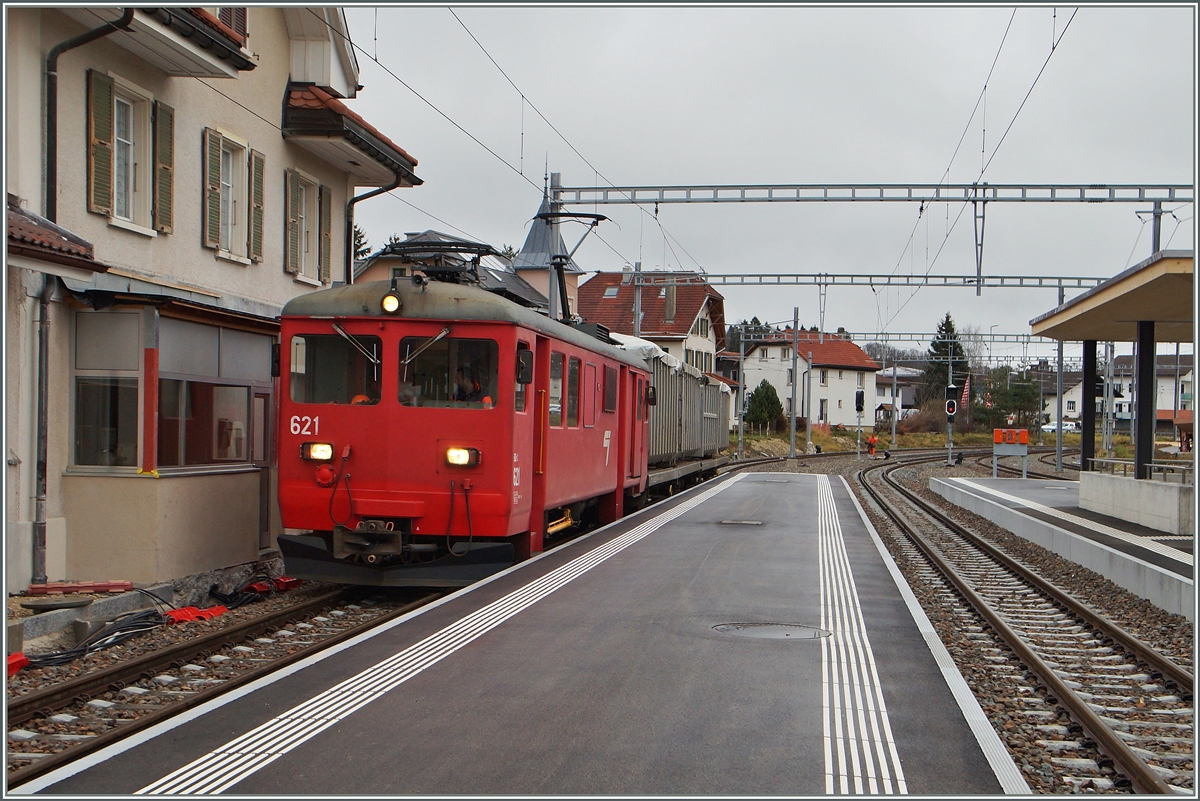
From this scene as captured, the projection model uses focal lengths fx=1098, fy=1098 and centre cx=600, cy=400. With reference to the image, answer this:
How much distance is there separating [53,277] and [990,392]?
73341 mm

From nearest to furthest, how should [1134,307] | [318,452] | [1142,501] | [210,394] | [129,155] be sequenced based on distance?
[318,452] → [129,155] → [210,394] → [1142,501] → [1134,307]

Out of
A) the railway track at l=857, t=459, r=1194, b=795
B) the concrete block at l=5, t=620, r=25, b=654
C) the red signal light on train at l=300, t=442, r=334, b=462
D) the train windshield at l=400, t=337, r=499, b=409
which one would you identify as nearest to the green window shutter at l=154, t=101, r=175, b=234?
the red signal light on train at l=300, t=442, r=334, b=462

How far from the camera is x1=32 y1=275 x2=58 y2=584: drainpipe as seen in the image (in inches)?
401

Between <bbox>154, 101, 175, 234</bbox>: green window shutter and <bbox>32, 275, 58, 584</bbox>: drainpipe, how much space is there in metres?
2.11

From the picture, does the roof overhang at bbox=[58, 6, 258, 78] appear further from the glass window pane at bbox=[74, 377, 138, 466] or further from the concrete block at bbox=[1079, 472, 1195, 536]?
the concrete block at bbox=[1079, 472, 1195, 536]

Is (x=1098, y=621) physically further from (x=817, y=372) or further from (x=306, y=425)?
(x=817, y=372)

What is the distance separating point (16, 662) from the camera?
7.72 meters

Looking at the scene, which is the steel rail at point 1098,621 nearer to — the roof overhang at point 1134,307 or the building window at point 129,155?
the roof overhang at point 1134,307

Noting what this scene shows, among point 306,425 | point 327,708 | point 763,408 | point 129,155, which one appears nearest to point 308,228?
point 129,155

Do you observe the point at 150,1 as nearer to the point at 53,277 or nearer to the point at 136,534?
the point at 53,277

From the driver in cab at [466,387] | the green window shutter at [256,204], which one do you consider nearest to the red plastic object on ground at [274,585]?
the driver in cab at [466,387]

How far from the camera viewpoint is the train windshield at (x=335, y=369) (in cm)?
1072

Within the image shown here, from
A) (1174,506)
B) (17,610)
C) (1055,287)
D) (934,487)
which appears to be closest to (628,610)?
(17,610)

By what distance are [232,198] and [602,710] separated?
33.6 ft
